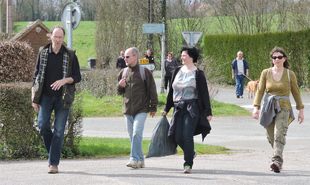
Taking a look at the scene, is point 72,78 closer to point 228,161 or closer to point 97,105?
Result: point 228,161

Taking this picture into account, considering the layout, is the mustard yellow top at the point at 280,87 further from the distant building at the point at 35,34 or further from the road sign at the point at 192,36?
the distant building at the point at 35,34

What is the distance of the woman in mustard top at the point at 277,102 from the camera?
25.5 feet

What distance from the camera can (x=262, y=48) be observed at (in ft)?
92.6

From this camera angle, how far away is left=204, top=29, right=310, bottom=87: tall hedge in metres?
24.8

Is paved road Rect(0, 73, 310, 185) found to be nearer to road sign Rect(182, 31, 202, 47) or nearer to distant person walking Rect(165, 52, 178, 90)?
road sign Rect(182, 31, 202, 47)

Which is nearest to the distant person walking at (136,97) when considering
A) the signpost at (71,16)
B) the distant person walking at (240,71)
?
the signpost at (71,16)

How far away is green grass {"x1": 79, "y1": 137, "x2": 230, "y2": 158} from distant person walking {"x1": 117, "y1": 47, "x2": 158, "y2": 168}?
168 cm

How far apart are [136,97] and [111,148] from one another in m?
2.33

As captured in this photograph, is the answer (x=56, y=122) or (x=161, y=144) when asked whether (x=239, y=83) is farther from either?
(x=56, y=122)

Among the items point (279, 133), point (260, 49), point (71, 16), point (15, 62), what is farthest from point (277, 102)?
point (260, 49)

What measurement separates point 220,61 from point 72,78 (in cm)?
2536

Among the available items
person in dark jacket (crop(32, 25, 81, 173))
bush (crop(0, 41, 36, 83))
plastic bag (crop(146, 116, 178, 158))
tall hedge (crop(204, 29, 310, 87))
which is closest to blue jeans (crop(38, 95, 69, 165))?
person in dark jacket (crop(32, 25, 81, 173))

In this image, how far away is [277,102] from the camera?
307 inches

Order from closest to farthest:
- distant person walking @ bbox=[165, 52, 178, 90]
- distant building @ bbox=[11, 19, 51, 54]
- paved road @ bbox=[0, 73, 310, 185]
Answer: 1. paved road @ bbox=[0, 73, 310, 185]
2. distant person walking @ bbox=[165, 52, 178, 90]
3. distant building @ bbox=[11, 19, 51, 54]
